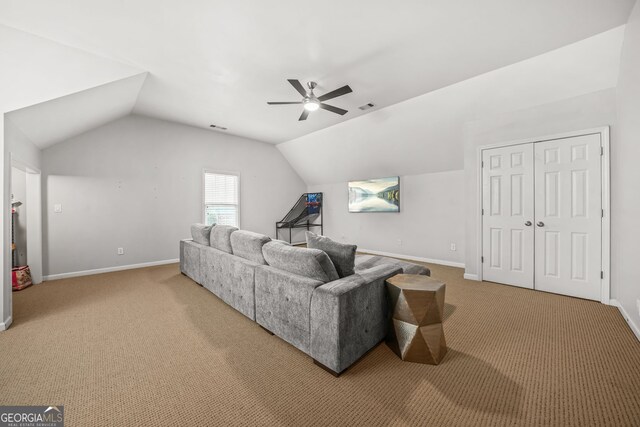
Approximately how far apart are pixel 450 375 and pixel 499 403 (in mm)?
302

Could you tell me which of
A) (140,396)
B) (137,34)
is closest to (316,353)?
(140,396)

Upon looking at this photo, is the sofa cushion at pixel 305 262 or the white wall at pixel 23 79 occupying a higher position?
the white wall at pixel 23 79

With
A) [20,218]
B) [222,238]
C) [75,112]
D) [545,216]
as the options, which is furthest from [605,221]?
[20,218]

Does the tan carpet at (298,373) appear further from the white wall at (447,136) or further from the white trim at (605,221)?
the white wall at (447,136)

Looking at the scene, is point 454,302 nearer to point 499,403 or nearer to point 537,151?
point 499,403

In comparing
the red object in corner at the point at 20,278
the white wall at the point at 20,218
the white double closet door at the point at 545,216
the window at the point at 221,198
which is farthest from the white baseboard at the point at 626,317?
the white wall at the point at 20,218

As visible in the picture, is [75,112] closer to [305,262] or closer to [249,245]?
[249,245]

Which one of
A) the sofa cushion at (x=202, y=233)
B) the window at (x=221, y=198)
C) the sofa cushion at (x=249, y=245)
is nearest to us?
the sofa cushion at (x=249, y=245)

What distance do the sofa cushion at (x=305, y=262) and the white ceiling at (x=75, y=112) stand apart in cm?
305

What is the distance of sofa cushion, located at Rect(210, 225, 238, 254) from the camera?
10.4 feet

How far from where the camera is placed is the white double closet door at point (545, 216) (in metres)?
3.10

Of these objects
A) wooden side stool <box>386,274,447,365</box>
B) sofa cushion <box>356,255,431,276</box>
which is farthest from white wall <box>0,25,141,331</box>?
wooden side stool <box>386,274,447,365</box>

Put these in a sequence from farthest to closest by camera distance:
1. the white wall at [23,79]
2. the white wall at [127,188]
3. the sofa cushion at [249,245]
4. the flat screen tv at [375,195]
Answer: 1. the flat screen tv at [375,195]
2. the white wall at [127,188]
3. the sofa cushion at [249,245]
4. the white wall at [23,79]

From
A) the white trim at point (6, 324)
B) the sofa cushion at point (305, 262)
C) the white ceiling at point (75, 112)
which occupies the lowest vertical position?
the white trim at point (6, 324)
